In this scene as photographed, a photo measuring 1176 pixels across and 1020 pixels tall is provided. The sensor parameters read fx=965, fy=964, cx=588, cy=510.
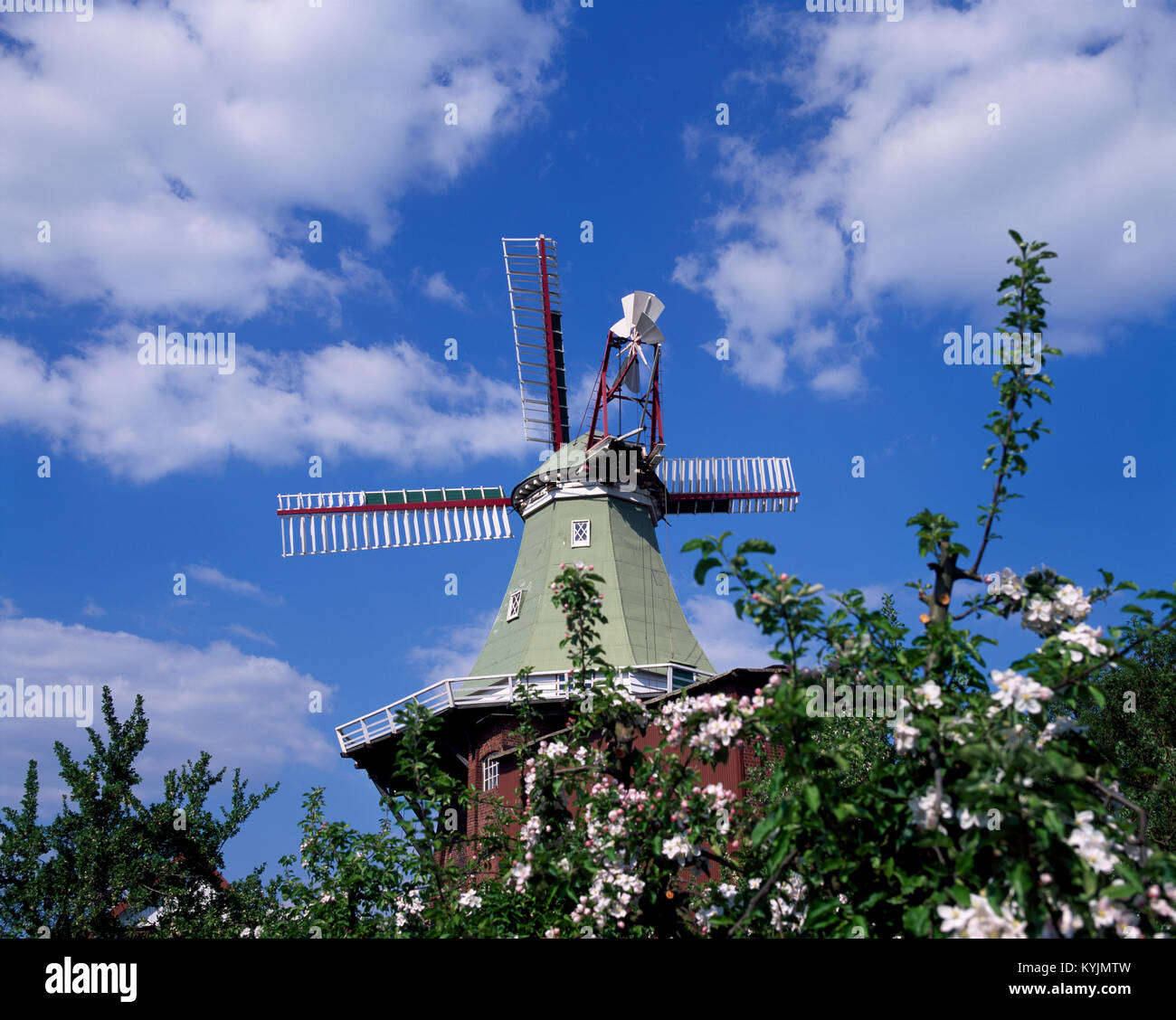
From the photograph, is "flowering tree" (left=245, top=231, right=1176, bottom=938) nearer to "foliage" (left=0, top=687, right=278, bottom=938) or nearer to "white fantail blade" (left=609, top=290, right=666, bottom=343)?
"foliage" (left=0, top=687, right=278, bottom=938)

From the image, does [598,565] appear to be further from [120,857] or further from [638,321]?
[120,857]

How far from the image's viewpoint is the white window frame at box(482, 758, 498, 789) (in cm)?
Answer: 2592

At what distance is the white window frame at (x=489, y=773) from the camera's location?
1020 inches

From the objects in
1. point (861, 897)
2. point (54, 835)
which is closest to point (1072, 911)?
Result: point (861, 897)

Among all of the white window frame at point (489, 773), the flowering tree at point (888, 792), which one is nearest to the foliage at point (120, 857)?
the white window frame at point (489, 773)

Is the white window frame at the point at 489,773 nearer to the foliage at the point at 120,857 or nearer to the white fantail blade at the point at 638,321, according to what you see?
the foliage at the point at 120,857

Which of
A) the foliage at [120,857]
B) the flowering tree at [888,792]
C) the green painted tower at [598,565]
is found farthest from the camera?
the green painted tower at [598,565]

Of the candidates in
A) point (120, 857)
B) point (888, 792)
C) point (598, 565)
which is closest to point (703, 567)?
point (888, 792)

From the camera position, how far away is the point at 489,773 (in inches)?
1038

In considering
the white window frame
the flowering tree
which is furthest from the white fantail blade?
the flowering tree

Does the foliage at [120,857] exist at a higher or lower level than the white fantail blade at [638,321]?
lower
